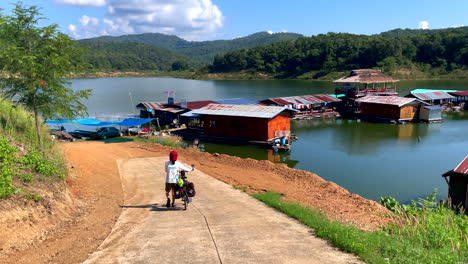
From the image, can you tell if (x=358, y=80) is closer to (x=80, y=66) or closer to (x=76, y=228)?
(x=80, y=66)

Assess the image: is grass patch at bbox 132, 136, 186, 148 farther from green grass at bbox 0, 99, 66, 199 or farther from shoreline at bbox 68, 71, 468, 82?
shoreline at bbox 68, 71, 468, 82

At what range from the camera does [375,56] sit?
11238 cm

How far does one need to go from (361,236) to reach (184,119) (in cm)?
3552

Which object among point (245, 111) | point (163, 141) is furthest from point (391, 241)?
point (245, 111)

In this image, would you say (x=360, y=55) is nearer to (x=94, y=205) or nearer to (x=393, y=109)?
(x=393, y=109)

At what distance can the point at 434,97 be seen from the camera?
51438 mm

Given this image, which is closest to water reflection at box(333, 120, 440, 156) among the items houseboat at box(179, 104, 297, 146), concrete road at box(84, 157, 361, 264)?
houseboat at box(179, 104, 297, 146)

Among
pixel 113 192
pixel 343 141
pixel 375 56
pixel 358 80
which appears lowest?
pixel 343 141

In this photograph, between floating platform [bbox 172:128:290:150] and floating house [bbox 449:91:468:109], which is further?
floating house [bbox 449:91:468:109]

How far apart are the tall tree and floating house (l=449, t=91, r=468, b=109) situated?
187 feet

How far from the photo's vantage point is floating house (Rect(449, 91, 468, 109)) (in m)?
55.0

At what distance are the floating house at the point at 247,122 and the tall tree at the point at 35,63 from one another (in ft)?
59.9

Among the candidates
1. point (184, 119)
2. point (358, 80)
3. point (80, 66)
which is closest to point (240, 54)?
point (358, 80)

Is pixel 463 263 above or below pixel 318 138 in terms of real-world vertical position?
above
